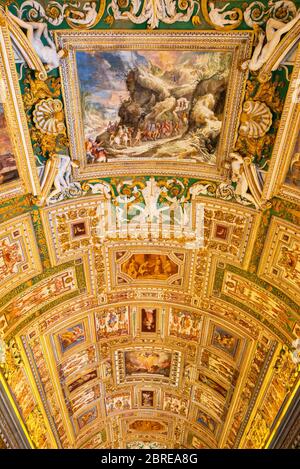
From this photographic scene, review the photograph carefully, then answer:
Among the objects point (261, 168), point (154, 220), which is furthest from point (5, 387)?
point (261, 168)

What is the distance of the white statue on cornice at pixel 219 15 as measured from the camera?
8.04 metres

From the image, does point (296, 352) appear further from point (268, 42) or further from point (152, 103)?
point (268, 42)

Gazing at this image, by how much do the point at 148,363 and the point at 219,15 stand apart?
569 inches

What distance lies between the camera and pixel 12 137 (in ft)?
31.1

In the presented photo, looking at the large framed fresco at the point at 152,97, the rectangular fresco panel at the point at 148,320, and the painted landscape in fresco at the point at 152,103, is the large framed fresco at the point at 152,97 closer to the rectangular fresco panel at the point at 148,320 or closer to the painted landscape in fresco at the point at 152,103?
the painted landscape in fresco at the point at 152,103

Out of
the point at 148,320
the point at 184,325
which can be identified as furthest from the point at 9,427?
the point at 184,325

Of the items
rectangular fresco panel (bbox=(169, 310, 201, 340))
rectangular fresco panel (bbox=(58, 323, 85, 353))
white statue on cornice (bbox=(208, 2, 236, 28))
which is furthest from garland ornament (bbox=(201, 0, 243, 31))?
rectangular fresco panel (bbox=(58, 323, 85, 353))

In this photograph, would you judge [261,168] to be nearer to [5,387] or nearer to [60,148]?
[60,148]

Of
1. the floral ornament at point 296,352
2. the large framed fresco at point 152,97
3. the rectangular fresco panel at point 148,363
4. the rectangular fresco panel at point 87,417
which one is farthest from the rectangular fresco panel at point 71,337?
the floral ornament at point 296,352

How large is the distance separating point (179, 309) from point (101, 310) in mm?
2793

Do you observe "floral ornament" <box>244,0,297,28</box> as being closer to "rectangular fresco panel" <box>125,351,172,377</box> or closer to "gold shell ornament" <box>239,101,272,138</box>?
"gold shell ornament" <box>239,101,272,138</box>

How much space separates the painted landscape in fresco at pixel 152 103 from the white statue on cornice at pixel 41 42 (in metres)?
0.51

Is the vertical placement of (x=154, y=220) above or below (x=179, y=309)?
above
